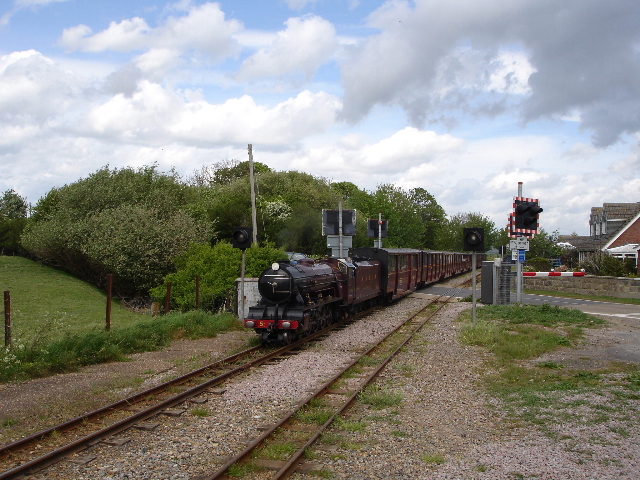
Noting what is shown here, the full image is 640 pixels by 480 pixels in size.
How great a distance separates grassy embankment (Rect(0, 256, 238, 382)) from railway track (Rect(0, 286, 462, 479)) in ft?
8.34

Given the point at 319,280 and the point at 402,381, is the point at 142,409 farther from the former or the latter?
the point at 319,280

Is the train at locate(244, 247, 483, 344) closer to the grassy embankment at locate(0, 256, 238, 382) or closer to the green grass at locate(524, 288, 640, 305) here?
the grassy embankment at locate(0, 256, 238, 382)

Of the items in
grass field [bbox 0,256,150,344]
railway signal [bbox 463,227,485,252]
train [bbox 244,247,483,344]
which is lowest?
grass field [bbox 0,256,150,344]

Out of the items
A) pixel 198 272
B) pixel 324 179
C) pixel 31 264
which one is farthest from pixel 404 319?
pixel 324 179

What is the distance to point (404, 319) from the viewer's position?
1903 cm

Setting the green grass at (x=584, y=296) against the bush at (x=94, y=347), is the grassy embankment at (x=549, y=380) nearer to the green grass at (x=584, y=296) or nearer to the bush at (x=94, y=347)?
the bush at (x=94, y=347)

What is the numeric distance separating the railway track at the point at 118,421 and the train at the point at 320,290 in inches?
86.3

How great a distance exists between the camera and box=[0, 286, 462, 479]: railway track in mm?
6094

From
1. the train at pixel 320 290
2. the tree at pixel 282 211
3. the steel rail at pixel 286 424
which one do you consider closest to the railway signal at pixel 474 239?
the train at pixel 320 290

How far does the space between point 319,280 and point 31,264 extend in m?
29.9

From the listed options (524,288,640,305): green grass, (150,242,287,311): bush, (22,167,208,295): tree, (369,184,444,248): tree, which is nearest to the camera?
(150,242,287,311): bush

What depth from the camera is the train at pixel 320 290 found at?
44.5 ft

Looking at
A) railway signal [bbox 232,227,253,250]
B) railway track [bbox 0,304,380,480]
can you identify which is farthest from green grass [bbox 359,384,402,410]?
railway signal [bbox 232,227,253,250]

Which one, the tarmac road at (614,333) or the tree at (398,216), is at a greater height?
the tree at (398,216)
